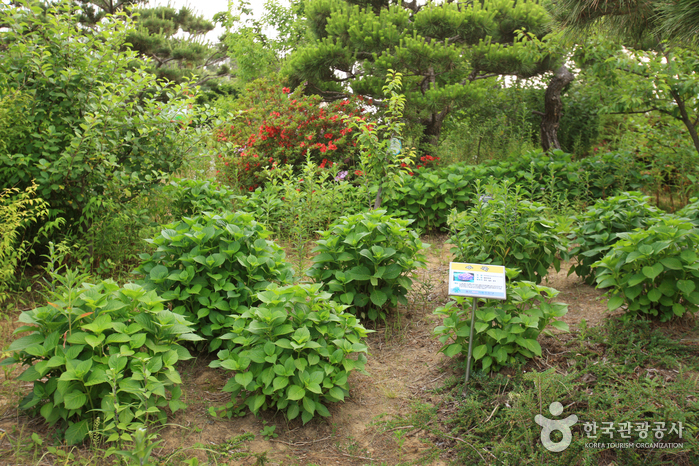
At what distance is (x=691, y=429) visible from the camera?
6.61 ft

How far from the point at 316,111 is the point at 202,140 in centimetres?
334

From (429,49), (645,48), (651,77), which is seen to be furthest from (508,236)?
(645,48)

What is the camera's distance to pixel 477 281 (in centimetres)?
254

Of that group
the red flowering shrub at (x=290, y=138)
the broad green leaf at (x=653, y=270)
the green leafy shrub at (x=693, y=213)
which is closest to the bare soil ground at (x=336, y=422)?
the broad green leaf at (x=653, y=270)

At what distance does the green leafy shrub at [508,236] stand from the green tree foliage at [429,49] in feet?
11.6

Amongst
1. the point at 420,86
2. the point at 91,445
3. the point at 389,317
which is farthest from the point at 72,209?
the point at 420,86

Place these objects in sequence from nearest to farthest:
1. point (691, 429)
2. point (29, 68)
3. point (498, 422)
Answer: point (691, 429) → point (498, 422) → point (29, 68)

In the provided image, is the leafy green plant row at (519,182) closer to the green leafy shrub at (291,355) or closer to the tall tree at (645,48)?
the tall tree at (645,48)

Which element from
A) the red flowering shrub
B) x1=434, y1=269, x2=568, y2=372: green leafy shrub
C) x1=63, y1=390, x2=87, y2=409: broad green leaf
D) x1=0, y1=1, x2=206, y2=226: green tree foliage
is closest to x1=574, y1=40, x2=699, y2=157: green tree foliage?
the red flowering shrub

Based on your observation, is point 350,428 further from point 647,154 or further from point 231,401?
point 647,154

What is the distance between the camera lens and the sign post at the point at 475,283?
2.50 metres

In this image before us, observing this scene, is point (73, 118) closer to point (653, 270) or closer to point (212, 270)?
point (212, 270)

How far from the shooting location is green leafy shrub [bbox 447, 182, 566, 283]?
3.29 m

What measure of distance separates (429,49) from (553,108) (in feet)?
11.0
